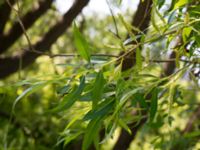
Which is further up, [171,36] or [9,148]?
[171,36]

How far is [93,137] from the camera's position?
2.34 ft

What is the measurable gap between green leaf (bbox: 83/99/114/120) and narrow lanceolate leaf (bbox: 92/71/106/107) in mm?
32

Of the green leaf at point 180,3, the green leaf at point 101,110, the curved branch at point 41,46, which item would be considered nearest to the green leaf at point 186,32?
the green leaf at point 180,3

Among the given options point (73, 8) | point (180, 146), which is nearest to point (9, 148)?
point (73, 8)

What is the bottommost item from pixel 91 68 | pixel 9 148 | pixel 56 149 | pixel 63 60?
pixel 56 149

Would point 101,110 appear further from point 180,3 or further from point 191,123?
point 191,123

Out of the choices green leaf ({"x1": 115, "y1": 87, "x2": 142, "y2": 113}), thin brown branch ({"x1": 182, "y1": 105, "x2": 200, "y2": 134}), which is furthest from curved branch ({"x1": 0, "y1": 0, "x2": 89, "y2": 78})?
green leaf ({"x1": 115, "y1": 87, "x2": 142, "y2": 113})

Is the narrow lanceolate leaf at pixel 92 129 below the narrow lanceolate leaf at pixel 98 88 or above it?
below

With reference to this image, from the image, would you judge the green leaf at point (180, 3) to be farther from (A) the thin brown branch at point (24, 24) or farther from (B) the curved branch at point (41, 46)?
(A) the thin brown branch at point (24, 24)

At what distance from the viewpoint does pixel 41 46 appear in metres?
1.77

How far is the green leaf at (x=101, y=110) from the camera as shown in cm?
68

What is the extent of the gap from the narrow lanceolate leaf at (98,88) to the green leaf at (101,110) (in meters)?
0.03

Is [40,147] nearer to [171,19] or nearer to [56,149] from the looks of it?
[56,149]

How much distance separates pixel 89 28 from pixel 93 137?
76.3 inches
